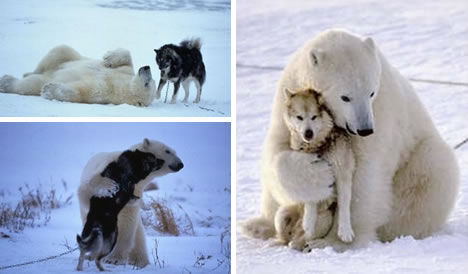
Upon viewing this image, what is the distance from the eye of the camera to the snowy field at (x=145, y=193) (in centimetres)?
281

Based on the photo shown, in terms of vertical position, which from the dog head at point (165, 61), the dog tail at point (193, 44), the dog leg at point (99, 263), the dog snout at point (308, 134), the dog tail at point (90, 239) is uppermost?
the dog tail at point (193, 44)

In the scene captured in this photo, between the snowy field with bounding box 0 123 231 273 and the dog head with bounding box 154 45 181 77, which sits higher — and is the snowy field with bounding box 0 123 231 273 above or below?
below

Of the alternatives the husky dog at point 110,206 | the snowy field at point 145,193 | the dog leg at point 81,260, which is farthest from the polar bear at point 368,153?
the dog leg at point 81,260

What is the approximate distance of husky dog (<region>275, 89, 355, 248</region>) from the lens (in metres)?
2.57

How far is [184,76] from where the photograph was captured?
9.63 ft

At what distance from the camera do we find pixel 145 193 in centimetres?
284

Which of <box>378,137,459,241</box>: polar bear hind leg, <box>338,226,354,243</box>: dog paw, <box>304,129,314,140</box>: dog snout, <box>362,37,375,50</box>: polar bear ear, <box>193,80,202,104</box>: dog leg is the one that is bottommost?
<box>338,226,354,243</box>: dog paw

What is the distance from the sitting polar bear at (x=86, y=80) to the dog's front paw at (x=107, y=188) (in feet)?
0.74

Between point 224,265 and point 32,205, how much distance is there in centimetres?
55

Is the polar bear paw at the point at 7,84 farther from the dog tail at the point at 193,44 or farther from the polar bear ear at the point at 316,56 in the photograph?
the polar bear ear at the point at 316,56

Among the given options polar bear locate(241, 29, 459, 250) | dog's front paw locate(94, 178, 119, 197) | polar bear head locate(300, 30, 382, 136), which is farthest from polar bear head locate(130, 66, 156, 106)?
polar bear head locate(300, 30, 382, 136)

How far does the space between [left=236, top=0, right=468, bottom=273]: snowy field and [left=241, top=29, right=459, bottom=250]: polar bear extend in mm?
67

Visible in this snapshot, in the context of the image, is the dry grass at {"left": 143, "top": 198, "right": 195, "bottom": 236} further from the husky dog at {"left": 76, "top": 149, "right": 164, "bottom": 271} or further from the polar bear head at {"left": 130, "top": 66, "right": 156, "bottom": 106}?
the polar bear head at {"left": 130, "top": 66, "right": 156, "bottom": 106}

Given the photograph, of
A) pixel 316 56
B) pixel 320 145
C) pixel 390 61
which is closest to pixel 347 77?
pixel 316 56
